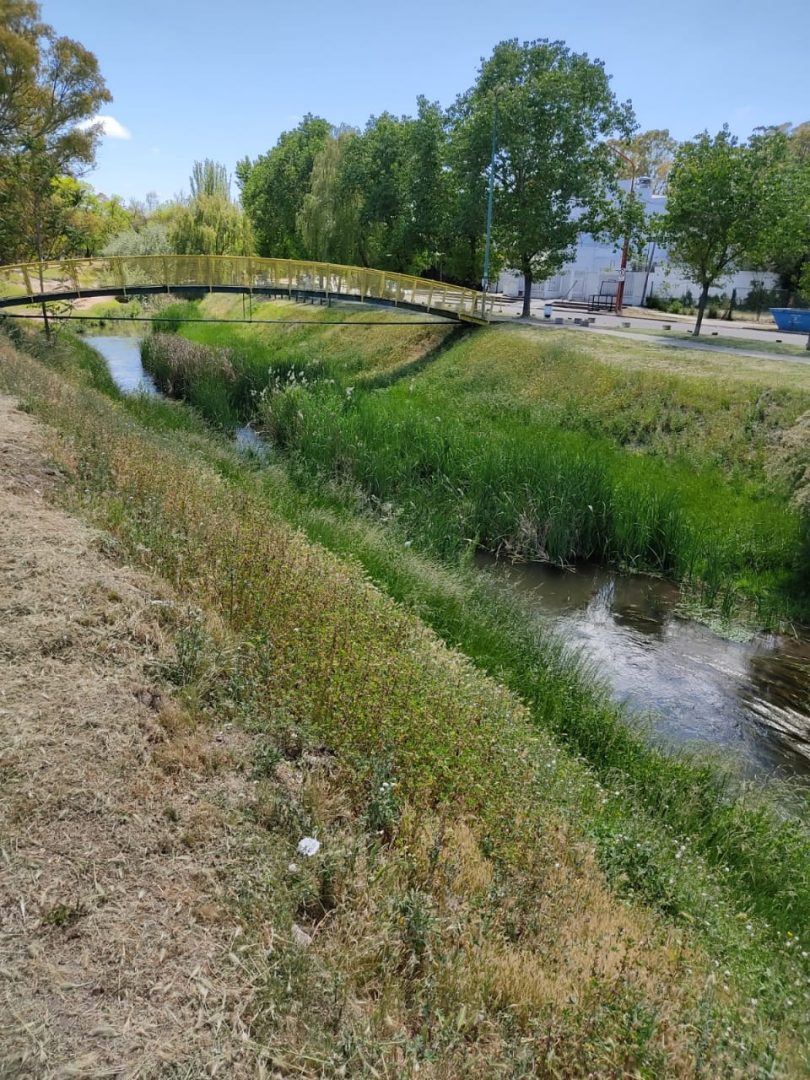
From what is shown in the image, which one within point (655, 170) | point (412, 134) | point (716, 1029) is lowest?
point (716, 1029)

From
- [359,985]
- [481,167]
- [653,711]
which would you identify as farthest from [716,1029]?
[481,167]

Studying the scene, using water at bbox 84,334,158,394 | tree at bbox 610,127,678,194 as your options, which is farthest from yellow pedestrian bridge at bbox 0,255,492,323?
tree at bbox 610,127,678,194

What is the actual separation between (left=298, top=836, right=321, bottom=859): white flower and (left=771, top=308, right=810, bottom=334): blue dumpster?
107 ft

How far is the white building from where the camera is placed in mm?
46625

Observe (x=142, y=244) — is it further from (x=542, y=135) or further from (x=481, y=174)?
(x=542, y=135)

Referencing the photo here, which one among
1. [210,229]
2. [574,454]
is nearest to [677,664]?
[574,454]

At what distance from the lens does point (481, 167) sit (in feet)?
84.8

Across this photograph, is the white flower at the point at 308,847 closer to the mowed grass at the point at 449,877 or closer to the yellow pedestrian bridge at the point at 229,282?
the mowed grass at the point at 449,877

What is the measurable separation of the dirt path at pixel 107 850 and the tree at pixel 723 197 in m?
22.7

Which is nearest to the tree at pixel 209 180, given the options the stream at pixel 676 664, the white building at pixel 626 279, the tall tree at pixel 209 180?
the tall tree at pixel 209 180

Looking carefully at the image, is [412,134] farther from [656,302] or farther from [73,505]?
[73,505]

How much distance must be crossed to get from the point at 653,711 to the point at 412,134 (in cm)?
2935

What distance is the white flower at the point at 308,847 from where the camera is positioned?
3.28m

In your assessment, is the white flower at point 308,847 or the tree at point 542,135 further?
the tree at point 542,135
